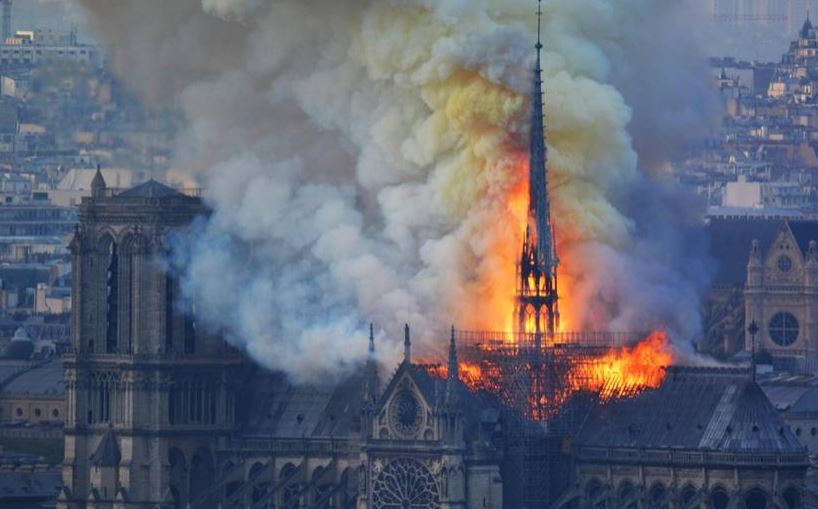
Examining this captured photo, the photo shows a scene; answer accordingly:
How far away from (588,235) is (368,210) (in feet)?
25.3

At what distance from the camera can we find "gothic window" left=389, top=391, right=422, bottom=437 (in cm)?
16012

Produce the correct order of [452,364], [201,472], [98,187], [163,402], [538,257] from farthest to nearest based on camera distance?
[98,187]
[201,472]
[163,402]
[538,257]
[452,364]

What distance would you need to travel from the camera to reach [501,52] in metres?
164

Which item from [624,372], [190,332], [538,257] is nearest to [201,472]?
[190,332]

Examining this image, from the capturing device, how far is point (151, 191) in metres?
172

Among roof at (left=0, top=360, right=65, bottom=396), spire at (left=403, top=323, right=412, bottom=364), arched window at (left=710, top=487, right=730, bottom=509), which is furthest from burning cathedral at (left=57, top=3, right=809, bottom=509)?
roof at (left=0, top=360, right=65, bottom=396)

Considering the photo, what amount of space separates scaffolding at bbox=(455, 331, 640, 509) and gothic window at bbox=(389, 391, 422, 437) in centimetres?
204

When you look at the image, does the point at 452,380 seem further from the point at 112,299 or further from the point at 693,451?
the point at 112,299

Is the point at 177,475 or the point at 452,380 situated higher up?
the point at 452,380

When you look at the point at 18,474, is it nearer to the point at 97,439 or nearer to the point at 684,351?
the point at 97,439

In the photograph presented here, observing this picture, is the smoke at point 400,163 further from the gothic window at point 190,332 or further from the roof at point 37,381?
the roof at point 37,381

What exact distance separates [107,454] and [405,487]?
1280 cm

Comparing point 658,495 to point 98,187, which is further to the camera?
point 98,187

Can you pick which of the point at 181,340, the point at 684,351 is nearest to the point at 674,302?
the point at 684,351
